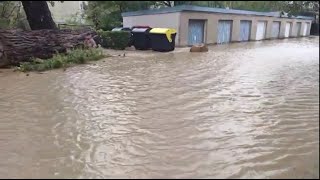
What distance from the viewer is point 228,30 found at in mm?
29172

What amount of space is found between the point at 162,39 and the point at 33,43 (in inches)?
312

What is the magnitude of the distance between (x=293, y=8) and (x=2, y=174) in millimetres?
10415

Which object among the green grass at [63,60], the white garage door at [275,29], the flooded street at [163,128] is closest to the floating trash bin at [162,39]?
the green grass at [63,60]

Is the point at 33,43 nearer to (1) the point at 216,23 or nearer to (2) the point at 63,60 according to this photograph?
(2) the point at 63,60

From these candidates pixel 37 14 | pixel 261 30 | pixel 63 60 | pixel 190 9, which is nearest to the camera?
pixel 63 60

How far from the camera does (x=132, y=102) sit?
808 cm

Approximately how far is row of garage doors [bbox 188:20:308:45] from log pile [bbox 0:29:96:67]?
10.6m

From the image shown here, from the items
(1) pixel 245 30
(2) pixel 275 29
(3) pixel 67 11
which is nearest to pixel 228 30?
(1) pixel 245 30

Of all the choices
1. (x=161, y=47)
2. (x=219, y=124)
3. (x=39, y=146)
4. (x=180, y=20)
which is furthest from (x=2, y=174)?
(x=180, y=20)

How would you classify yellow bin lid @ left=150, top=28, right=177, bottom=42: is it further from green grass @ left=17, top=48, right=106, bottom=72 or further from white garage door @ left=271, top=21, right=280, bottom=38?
white garage door @ left=271, top=21, right=280, bottom=38

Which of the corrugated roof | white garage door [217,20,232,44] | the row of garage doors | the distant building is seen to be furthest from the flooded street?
the distant building

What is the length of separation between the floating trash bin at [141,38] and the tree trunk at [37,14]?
606 centimetres

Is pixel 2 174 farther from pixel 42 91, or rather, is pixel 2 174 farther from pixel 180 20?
pixel 180 20

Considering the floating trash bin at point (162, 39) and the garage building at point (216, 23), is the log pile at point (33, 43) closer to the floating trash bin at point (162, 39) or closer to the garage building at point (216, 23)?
the floating trash bin at point (162, 39)
